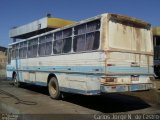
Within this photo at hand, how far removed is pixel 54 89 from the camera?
14.0 metres

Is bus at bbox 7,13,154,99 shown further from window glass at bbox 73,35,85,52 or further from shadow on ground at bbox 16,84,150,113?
shadow on ground at bbox 16,84,150,113

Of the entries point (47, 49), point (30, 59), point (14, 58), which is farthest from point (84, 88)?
point (14, 58)

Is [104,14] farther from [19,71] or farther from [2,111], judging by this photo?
[19,71]

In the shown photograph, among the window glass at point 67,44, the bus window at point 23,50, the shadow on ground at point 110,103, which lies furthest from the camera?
the bus window at point 23,50

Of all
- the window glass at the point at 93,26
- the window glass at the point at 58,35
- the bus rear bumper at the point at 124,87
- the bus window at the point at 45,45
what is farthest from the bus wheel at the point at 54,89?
the bus rear bumper at the point at 124,87

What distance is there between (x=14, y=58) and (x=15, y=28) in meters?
28.3

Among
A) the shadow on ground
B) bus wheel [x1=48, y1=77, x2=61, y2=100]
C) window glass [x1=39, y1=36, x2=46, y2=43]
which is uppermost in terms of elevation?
window glass [x1=39, y1=36, x2=46, y2=43]

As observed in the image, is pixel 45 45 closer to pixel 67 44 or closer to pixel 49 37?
pixel 49 37

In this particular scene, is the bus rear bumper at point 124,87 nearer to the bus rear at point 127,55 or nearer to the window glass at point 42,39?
the bus rear at point 127,55

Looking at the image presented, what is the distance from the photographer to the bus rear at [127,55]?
1028cm

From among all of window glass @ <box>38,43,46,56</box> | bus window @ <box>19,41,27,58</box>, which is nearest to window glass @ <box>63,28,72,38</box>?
window glass @ <box>38,43,46,56</box>

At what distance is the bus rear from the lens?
33.7 feet

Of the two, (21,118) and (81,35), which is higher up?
(81,35)

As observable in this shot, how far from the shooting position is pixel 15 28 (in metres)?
47.5
